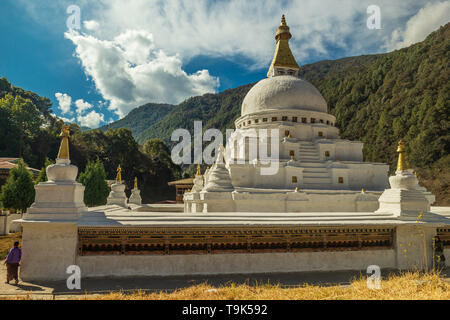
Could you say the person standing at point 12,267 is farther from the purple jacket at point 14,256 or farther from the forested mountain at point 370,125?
the forested mountain at point 370,125

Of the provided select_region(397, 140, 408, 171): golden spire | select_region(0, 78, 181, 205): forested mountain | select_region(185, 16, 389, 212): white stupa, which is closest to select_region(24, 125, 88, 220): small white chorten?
select_region(185, 16, 389, 212): white stupa

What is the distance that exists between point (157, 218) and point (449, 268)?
8.17 metres

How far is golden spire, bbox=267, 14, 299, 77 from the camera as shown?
2686cm

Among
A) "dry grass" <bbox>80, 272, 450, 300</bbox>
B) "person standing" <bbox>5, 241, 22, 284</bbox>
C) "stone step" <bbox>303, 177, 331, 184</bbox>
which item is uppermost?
"stone step" <bbox>303, 177, 331, 184</bbox>

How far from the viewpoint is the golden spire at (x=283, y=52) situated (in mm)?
26859

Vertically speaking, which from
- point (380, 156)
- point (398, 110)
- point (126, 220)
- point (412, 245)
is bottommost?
point (412, 245)

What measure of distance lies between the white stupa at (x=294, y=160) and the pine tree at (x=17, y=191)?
1124 cm

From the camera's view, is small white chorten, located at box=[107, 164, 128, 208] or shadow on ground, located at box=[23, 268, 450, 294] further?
small white chorten, located at box=[107, 164, 128, 208]

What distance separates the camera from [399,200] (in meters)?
8.73

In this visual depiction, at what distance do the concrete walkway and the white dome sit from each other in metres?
16.7

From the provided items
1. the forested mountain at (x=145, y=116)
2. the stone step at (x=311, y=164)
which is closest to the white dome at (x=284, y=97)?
the stone step at (x=311, y=164)

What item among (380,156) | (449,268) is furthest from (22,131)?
(380,156)

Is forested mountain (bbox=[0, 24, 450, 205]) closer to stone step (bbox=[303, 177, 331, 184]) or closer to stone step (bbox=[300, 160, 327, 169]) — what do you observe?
stone step (bbox=[300, 160, 327, 169])
